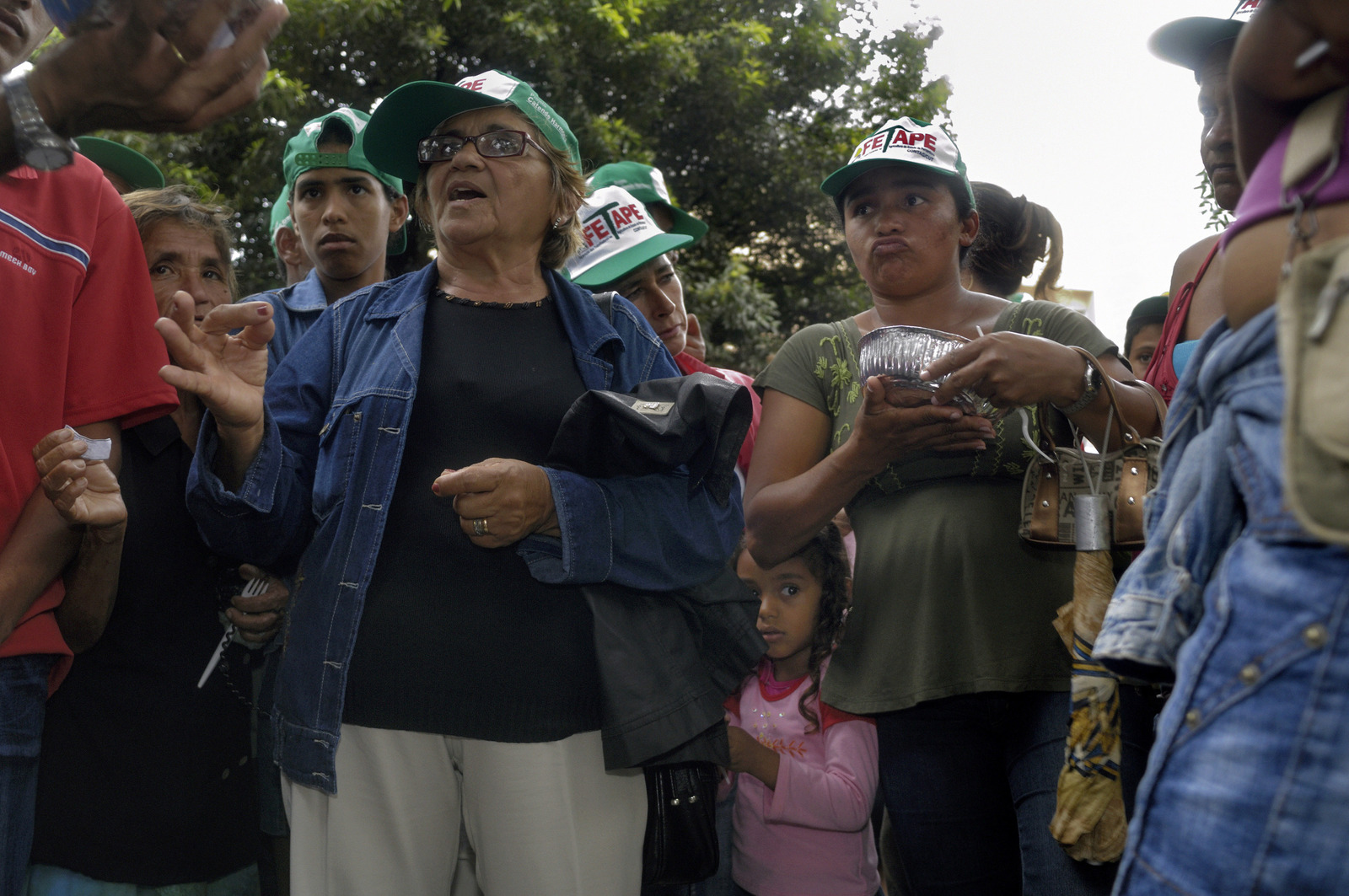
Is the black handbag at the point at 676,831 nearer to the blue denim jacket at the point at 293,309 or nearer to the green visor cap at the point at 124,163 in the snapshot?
the blue denim jacket at the point at 293,309

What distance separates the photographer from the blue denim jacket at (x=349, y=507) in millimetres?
2041

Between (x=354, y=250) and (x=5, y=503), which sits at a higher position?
(x=354, y=250)

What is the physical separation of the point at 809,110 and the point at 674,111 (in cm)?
196

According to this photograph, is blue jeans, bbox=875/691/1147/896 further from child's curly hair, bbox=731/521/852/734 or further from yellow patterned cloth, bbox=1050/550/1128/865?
child's curly hair, bbox=731/521/852/734

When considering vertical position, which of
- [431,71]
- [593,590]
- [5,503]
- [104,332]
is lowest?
[593,590]

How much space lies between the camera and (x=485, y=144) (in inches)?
99.2

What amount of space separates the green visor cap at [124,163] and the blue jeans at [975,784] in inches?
106

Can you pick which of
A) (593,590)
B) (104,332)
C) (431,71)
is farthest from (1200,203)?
(431,71)

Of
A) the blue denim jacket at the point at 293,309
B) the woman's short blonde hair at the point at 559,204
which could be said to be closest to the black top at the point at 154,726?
the blue denim jacket at the point at 293,309

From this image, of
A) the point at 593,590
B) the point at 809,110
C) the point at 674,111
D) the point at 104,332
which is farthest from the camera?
the point at 809,110

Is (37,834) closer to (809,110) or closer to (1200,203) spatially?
(1200,203)

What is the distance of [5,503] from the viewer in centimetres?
186

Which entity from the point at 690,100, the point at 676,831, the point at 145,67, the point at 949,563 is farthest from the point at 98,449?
the point at 690,100

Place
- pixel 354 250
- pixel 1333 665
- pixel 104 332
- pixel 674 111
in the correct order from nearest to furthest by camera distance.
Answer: pixel 1333 665 → pixel 104 332 → pixel 354 250 → pixel 674 111
